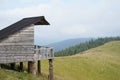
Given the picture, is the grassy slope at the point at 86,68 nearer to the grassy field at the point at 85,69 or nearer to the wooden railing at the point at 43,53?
the grassy field at the point at 85,69

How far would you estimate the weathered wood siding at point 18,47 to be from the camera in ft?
130

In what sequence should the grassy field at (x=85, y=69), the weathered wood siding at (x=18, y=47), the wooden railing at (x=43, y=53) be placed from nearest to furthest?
the weathered wood siding at (x=18, y=47)
the wooden railing at (x=43, y=53)
the grassy field at (x=85, y=69)

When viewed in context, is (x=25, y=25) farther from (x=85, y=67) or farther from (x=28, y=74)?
(x=85, y=67)

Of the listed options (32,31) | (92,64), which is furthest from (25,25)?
(92,64)

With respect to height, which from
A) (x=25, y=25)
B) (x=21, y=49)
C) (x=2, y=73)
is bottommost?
(x=2, y=73)

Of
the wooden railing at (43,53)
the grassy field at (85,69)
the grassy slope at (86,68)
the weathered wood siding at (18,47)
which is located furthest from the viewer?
the grassy slope at (86,68)

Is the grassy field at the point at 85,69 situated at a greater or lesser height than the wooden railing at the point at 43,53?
lesser

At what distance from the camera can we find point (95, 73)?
8000cm

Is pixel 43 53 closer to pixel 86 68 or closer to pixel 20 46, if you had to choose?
pixel 20 46

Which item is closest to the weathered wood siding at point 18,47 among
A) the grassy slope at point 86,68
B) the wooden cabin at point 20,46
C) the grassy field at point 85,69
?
the wooden cabin at point 20,46

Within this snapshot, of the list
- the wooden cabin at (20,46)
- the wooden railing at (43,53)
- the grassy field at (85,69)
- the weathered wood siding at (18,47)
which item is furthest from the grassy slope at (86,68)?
the weathered wood siding at (18,47)

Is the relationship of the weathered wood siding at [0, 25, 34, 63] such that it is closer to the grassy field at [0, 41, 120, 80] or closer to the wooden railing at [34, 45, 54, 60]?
the wooden railing at [34, 45, 54, 60]

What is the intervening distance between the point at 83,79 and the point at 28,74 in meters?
32.3

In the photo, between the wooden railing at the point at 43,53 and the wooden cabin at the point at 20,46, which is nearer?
the wooden cabin at the point at 20,46
